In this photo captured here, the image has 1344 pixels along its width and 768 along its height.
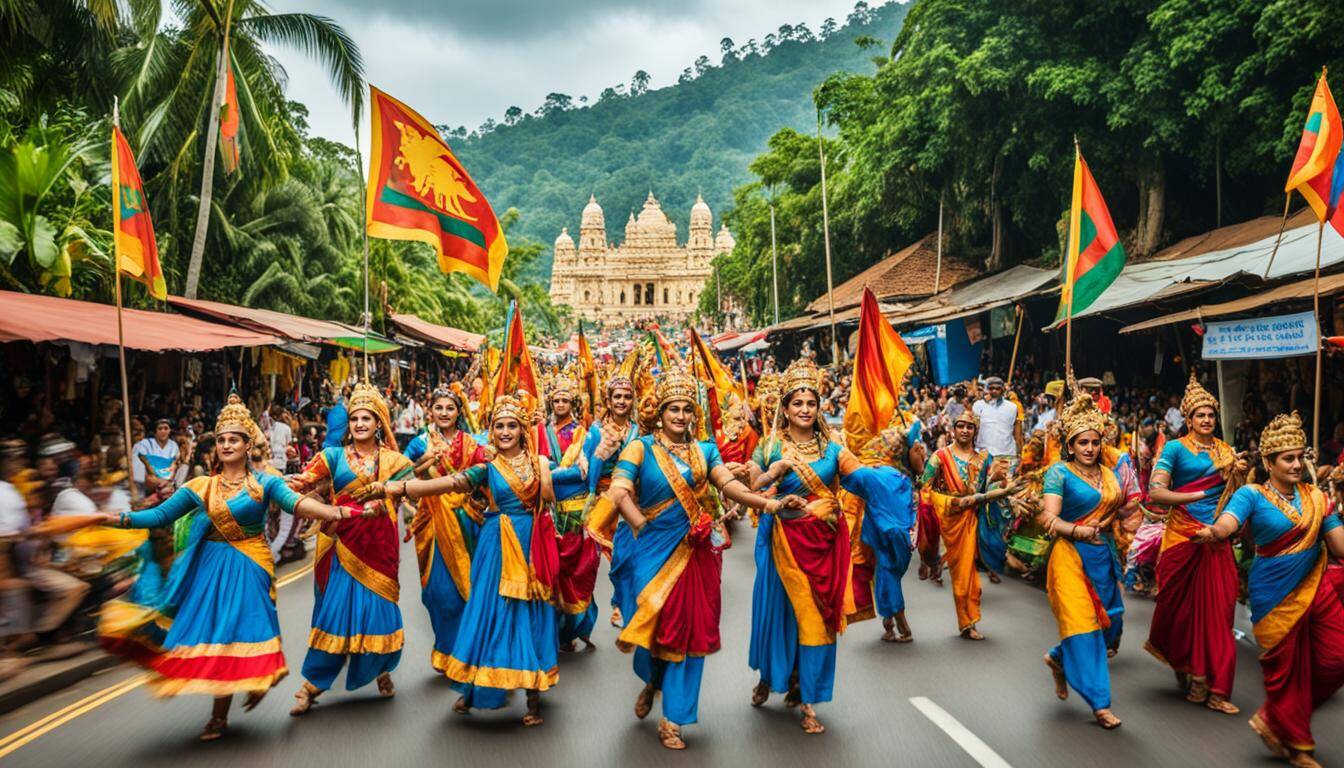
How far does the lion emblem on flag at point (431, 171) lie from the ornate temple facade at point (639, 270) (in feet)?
385

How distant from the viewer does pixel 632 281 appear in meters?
132

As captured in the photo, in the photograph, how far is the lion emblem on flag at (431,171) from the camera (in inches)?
336

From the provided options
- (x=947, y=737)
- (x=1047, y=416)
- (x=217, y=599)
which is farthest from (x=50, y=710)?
(x=1047, y=416)

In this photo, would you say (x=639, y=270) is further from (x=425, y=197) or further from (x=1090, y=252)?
(x=425, y=197)

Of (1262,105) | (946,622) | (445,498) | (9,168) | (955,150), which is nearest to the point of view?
(445,498)

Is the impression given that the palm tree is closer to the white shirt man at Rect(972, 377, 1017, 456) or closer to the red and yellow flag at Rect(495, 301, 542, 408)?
the red and yellow flag at Rect(495, 301, 542, 408)

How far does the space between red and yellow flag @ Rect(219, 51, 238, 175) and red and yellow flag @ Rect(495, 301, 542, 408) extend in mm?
9036

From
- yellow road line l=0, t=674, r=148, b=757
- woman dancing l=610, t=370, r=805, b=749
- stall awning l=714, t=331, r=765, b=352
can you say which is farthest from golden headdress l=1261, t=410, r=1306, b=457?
stall awning l=714, t=331, r=765, b=352

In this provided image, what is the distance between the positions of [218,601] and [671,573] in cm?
219

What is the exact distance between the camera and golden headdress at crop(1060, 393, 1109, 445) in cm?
592

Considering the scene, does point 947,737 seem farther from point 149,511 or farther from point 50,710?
point 50,710

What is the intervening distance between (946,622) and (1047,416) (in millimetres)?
6296

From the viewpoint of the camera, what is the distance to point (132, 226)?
30.6 ft

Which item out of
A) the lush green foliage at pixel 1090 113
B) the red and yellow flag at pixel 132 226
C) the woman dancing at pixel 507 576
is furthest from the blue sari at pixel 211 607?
the lush green foliage at pixel 1090 113
